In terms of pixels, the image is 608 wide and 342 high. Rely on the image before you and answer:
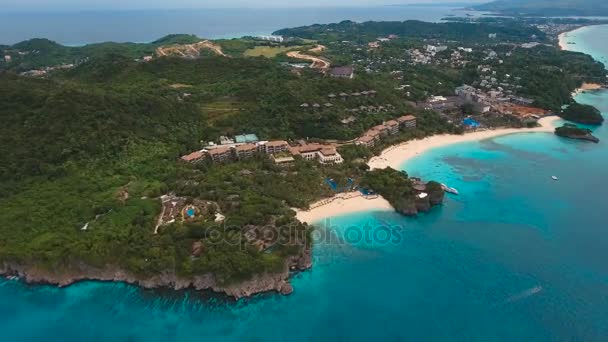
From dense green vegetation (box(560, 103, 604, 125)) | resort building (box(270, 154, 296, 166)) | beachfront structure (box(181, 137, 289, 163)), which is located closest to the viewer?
resort building (box(270, 154, 296, 166))

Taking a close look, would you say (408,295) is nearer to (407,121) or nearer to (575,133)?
(407,121)

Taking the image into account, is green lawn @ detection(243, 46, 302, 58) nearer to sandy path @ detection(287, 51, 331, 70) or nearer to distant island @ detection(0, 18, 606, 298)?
sandy path @ detection(287, 51, 331, 70)

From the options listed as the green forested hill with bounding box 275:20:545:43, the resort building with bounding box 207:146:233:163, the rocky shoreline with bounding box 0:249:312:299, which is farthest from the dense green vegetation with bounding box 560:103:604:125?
the green forested hill with bounding box 275:20:545:43

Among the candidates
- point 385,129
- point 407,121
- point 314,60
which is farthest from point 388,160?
point 314,60

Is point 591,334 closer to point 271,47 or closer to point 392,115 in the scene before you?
point 392,115

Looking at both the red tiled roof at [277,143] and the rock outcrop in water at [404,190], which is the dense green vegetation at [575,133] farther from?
the red tiled roof at [277,143]

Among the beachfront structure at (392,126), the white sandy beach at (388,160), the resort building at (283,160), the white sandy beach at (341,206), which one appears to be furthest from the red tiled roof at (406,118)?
the white sandy beach at (341,206)
